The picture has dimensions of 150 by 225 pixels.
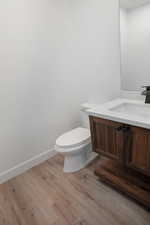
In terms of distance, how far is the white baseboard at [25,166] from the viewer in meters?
A: 1.83

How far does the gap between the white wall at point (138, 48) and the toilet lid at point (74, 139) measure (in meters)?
0.82

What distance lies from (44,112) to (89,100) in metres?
0.74

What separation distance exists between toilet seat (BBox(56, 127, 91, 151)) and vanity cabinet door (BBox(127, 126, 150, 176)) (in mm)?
602

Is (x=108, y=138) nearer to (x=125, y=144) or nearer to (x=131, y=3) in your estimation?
(x=125, y=144)

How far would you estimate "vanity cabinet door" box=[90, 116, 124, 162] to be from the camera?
4.42ft

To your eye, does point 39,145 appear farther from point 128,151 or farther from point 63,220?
point 128,151

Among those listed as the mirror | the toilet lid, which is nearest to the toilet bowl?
the toilet lid

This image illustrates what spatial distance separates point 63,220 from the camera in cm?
130

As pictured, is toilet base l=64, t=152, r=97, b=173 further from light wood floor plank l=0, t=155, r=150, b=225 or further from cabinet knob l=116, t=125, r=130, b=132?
cabinet knob l=116, t=125, r=130, b=132

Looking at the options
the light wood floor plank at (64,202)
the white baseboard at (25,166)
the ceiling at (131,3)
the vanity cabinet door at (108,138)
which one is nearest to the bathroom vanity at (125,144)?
the vanity cabinet door at (108,138)

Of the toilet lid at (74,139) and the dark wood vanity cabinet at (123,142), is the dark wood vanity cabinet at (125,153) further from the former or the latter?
the toilet lid at (74,139)

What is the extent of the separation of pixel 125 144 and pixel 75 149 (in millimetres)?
618

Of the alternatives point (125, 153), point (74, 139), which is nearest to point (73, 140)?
point (74, 139)

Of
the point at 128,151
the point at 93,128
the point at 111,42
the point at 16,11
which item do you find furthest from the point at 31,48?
the point at 128,151
